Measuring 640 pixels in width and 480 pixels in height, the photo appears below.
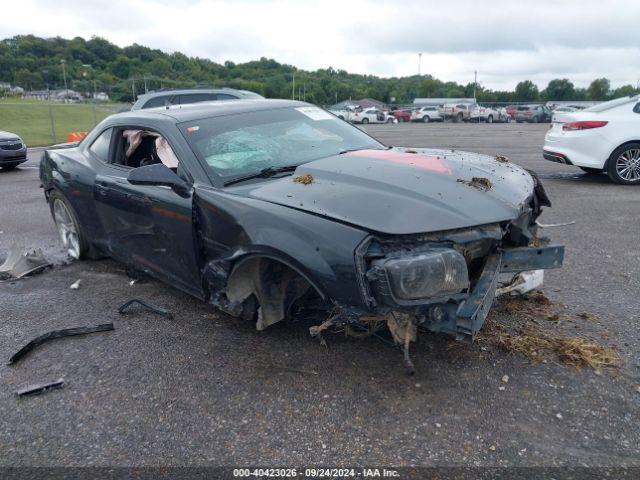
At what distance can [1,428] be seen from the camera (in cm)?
271

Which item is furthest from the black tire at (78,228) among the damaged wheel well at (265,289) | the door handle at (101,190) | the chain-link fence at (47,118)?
the chain-link fence at (47,118)

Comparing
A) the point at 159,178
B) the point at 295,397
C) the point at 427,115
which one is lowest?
the point at 295,397

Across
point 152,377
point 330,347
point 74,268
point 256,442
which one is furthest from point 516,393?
point 74,268

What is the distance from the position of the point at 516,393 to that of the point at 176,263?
2243mm

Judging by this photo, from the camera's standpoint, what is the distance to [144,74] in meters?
44.5

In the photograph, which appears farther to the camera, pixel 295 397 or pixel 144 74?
pixel 144 74

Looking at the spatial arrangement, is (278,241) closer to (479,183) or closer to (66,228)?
(479,183)

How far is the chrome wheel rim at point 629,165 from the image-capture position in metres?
8.56

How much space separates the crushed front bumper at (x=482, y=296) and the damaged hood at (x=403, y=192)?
27cm

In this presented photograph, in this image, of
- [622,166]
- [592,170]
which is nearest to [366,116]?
[592,170]

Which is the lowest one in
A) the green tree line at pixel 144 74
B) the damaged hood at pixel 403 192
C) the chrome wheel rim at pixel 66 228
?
the chrome wheel rim at pixel 66 228

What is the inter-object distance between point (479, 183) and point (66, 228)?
416 cm

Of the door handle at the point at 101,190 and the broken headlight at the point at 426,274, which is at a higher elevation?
the door handle at the point at 101,190

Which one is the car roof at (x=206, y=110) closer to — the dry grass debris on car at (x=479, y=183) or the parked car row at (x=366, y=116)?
the dry grass debris on car at (x=479, y=183)
